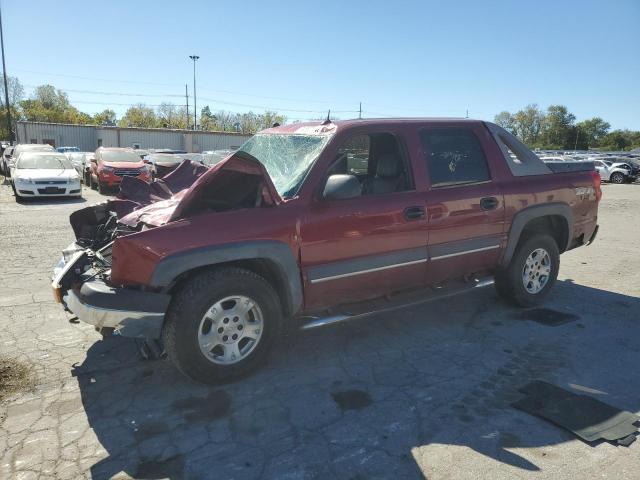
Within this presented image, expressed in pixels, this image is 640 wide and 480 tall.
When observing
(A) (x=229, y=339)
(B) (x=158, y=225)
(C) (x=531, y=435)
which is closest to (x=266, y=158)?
(B) (x=158, y=225)

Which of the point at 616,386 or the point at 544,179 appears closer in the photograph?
the point at 616,386

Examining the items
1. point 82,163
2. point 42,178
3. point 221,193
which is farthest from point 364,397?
point 82,163

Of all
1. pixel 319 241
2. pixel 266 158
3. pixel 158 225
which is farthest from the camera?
pixel 266 158

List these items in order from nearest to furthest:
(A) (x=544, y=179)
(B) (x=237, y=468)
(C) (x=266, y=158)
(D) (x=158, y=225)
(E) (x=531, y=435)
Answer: (B) (x=237, y=468), (E) (x=531, y=435), (D) (x=158, y=225), (C) (x=266, y=158), (A) (x=544, y=179)

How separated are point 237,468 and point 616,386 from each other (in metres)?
2.81

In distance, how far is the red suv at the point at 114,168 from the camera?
16531 millimetres

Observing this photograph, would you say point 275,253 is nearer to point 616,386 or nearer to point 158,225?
point 158,225

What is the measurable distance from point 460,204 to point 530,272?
140cm

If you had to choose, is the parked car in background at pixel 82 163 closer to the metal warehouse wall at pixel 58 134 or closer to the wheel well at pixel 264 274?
the wheel well at pixel 264 274

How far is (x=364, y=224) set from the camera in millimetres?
3938

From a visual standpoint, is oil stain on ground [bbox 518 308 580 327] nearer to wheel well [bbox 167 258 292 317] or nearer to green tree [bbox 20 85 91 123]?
wheel well [bbox 167 258 292 317]

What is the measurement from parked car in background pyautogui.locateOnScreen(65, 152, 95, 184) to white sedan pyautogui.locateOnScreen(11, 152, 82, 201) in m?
1.73

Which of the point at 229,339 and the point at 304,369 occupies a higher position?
the point at 229,339

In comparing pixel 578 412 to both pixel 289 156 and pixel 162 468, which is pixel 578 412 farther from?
pixel 289 156
